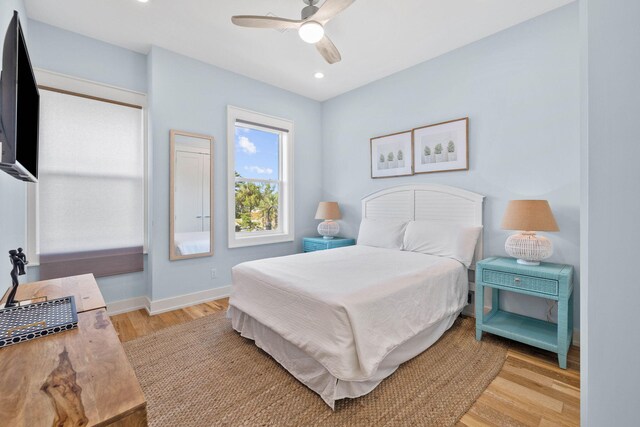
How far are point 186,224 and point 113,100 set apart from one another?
1.50 m

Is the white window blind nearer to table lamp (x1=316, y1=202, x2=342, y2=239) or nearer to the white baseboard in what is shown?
the white baseboard

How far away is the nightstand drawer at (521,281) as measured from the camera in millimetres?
2090

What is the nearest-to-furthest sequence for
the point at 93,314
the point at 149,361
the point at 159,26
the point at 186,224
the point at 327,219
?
the point at 93,314
the point at 149,361
the point at 159,26
the point at 186,224
the point at 327,219

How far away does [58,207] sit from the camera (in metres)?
2.72

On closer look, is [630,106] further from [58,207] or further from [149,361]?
[58,207]

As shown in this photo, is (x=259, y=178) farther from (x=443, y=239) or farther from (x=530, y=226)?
(x=530, y=226)

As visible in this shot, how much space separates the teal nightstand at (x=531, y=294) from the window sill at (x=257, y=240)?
261 cm

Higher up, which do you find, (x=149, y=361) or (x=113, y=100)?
(x=113, y=100)

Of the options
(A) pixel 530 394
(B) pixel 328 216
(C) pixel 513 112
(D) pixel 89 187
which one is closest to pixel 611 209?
(A) pixel 530 394

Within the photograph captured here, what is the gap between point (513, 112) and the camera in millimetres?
2695

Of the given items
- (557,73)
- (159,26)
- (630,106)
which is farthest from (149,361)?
(557,73)

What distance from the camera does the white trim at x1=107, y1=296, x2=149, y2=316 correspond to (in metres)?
3.03

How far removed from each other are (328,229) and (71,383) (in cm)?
351

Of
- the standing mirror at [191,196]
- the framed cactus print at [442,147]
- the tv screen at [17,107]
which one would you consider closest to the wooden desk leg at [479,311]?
the framed cactus print at [442,147]
